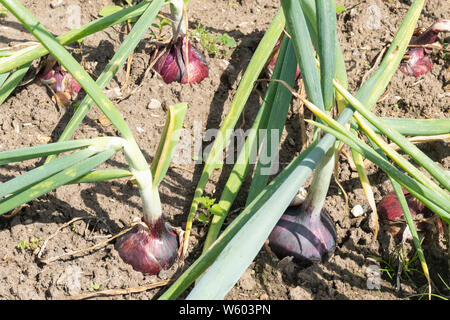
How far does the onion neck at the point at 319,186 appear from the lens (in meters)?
1.35

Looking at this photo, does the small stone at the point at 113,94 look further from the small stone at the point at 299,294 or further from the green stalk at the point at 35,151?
the small stone at the point at 299,294

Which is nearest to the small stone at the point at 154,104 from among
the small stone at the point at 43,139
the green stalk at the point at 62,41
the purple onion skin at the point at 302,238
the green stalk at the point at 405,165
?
the small stone at the point at 43,139

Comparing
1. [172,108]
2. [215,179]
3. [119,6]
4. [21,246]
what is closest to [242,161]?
[215,179]

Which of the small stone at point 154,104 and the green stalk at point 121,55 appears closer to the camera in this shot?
the green stalk at point 121,55

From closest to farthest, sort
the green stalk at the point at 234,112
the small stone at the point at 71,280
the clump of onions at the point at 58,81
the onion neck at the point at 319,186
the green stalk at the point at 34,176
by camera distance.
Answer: the green stalk at the point at 34,176, the onion neck at the point at 319,186, the small stone at the point at 71,280, the green stalk at the point at 234,112, the clump of onions at the point at 58,81

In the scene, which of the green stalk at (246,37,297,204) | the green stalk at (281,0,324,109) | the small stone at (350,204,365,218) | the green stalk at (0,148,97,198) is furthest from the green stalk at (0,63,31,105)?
the small stone at (350,204,365,218)

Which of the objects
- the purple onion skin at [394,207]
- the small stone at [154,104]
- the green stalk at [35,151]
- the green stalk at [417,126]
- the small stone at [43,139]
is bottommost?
the purple onion skin at [394,207]

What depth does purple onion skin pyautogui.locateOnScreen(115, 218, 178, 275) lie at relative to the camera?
1.53 metres

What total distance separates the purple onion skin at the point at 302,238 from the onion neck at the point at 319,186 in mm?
19

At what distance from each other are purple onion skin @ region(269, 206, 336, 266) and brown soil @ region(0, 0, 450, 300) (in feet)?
0.12

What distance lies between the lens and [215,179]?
6.00 ft

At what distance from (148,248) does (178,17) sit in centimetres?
86

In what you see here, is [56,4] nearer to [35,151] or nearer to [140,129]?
[140,129]
